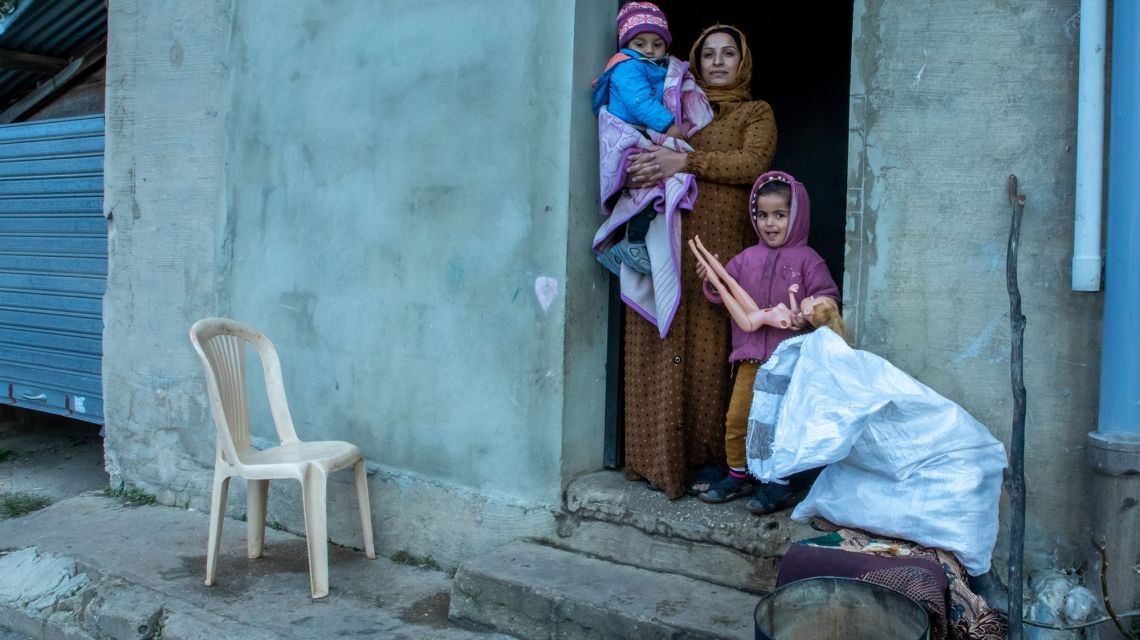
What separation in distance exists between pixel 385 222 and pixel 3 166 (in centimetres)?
364

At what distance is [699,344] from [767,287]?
41 centimetres

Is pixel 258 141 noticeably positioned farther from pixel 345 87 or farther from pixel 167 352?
pixel 167 352

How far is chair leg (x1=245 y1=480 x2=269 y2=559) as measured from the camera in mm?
4066

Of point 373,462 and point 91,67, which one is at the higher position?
point 91,67

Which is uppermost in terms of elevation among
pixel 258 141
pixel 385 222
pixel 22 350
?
pixel 258 141

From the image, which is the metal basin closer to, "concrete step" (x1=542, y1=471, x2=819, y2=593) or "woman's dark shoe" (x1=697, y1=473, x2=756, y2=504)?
"concrete step" (x1=542, y1=471, x2=819, y2=593)

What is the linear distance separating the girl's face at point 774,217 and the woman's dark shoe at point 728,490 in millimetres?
877

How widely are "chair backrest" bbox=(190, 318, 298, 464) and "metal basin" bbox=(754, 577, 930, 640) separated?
2275 mm

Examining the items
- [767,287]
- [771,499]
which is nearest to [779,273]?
[767,287]

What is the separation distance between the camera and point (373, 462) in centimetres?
424

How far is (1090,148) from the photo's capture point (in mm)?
2607

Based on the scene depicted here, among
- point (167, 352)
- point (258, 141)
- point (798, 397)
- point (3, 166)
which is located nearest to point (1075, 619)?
point (798, 397)

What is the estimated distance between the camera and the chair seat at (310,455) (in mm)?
3643

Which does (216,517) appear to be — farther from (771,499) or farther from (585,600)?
(771,499)
